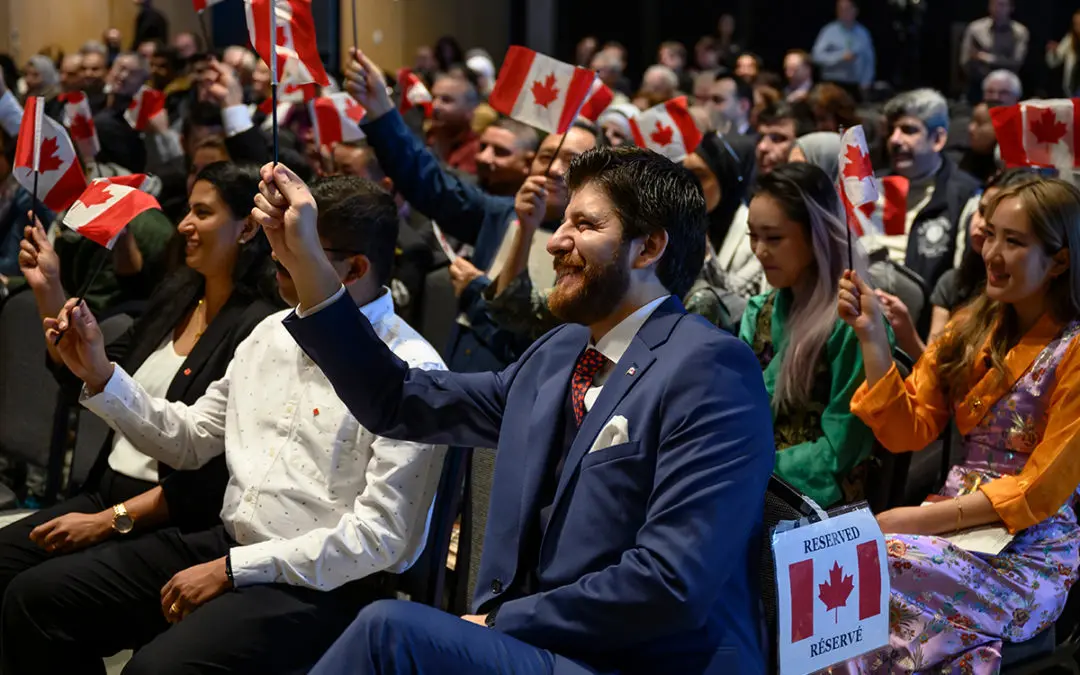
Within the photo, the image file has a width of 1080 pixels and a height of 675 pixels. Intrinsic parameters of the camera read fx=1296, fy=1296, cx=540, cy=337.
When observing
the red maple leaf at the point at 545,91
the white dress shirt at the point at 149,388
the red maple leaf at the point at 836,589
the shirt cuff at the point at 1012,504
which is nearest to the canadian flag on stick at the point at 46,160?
the white dress shirt at the point at 149,388

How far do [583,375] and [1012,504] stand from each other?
103cm

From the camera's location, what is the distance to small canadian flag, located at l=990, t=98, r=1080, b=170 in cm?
358

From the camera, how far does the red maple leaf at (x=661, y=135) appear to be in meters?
4.23

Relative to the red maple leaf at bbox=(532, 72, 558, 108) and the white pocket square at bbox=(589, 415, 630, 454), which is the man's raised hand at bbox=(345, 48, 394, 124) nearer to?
the red maple leaf at bbox=(532, 72, 558, 108)

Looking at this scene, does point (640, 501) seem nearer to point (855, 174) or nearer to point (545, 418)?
point (545, 418)

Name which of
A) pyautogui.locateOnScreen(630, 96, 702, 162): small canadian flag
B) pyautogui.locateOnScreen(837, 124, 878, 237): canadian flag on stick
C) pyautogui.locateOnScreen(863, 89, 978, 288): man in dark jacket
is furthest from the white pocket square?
pyautogui.locateOnScreen(863, 89, 978, 288): man in dark jacket

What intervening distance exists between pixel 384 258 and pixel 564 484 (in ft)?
3.02

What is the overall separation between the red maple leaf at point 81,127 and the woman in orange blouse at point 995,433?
3236 mm

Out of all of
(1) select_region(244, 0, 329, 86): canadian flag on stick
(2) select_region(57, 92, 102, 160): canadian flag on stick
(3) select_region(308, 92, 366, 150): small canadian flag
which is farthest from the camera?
(3) select_region(308, 92, 366, 150): small canadian flag

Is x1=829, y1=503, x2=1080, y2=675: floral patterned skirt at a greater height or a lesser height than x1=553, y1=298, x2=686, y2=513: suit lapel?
lesser

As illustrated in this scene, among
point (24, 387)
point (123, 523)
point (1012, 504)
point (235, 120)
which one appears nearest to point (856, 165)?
point (1012, 504)

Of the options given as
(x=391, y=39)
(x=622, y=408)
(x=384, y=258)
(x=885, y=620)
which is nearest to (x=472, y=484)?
(x=384, y=258)

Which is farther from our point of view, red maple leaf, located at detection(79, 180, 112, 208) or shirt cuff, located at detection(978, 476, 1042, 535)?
red maple leaf, located at detection(79, 180, 112, 208)

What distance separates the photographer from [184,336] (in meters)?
3.13
